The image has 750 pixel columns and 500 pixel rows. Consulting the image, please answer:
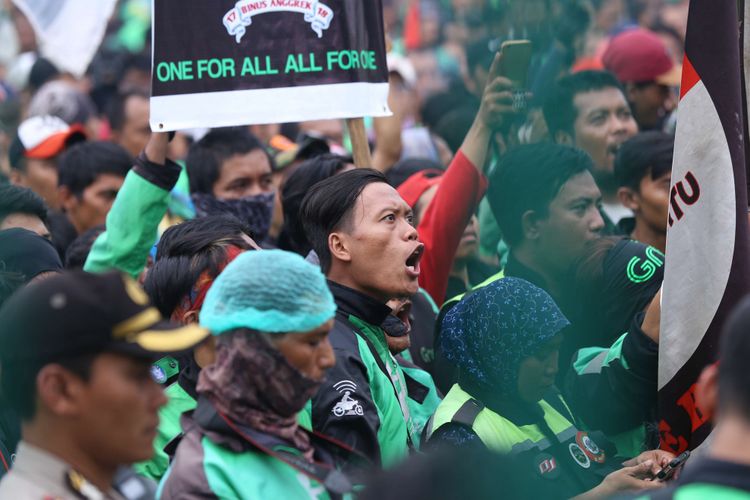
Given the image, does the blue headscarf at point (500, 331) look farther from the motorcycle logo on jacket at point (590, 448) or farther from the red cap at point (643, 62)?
the red cap at point (643, 62)

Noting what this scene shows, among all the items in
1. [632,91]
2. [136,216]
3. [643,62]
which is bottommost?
[136,216]

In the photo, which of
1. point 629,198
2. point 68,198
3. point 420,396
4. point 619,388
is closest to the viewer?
point 619,388

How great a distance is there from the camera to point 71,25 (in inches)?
277

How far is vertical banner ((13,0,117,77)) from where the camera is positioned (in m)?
6.96

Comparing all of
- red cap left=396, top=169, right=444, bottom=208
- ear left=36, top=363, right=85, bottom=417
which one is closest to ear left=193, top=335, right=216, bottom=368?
ear left=36, top=363, right=85, bottom=417

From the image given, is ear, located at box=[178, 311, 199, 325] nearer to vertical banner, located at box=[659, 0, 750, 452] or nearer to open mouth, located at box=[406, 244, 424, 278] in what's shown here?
open mouth, located at box=[406, 244, 424, 278]

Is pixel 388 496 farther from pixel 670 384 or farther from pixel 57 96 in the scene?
pixel 57 96

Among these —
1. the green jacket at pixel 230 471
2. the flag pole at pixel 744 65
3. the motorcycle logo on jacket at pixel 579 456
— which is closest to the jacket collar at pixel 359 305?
the motorcycle logo on jacket at pixel 579 456

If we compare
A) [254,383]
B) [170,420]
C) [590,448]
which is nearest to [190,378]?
[170,420]

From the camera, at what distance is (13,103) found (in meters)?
11.7

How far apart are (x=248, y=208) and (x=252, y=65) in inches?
59.1

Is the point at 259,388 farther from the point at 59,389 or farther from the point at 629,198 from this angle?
the point at 629,198

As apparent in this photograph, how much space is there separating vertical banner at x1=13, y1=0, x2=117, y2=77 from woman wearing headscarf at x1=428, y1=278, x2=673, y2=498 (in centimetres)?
370

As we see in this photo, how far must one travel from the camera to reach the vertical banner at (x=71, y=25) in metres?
6.96
